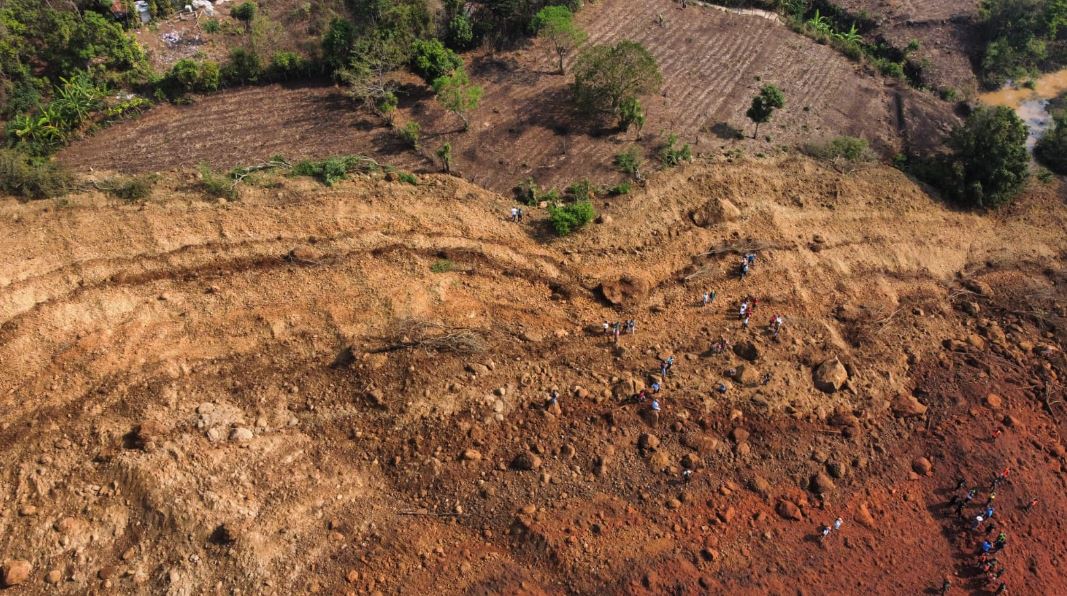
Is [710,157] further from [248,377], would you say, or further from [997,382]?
[248,377]

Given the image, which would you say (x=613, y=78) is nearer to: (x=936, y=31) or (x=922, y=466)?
(x=922, y=466)

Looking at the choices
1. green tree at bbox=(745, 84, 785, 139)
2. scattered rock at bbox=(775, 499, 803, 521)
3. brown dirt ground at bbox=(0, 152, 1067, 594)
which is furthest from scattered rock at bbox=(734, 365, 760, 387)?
green tree at bbox=(745, 84, 785, 139)

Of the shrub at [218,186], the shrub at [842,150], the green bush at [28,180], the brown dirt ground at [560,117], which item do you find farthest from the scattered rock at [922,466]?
the green bush at [28,180]

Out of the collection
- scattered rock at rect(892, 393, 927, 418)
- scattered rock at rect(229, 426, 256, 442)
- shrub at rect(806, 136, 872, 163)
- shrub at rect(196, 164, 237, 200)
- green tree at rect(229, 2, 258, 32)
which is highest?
green tree at rect(229, 2, 258, 32)

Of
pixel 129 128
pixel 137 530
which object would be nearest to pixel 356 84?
pixel 129 128

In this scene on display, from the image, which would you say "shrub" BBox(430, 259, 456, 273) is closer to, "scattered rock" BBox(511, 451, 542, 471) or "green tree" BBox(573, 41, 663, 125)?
"scattered rock" BBox(511, 451, 542, 471)

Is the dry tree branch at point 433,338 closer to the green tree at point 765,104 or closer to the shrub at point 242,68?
the shrub at point 242,68
